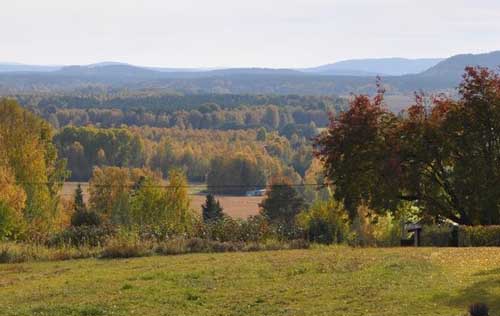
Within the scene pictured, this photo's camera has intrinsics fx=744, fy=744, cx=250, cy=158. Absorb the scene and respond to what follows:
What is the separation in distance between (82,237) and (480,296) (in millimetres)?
15306

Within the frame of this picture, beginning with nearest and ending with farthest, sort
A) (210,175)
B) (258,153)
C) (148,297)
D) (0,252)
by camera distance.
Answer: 1. (148,297)
2. (0,252)
3. (210,175)
4. (258,153)

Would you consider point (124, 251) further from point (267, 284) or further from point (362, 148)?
point (362, 148)

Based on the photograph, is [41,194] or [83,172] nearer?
[41,194]

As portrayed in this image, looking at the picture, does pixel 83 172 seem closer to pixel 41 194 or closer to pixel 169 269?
pixel 41 194

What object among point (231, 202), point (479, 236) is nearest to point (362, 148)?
point (479, 236)

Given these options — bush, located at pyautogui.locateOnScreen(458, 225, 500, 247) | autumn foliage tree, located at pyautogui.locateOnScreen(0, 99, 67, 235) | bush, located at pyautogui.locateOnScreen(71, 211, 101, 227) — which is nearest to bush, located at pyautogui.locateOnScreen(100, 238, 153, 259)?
bush, located at pyautogui.locateOnScreen(458, 225, 500, 247)

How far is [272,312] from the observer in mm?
12430

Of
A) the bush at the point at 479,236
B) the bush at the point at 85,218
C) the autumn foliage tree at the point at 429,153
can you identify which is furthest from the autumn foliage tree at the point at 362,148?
the bush at the point at 85,218

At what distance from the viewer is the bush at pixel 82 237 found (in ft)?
79.0

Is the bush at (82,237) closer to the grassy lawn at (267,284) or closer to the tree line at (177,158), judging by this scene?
the grassy lawn at (267,284)

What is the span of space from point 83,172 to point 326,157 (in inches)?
4355

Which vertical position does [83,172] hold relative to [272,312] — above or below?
below

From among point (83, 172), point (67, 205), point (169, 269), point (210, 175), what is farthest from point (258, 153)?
point (169, 269)

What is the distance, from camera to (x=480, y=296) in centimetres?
1262
